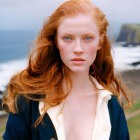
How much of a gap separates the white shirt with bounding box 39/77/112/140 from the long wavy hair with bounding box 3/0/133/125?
47 mm

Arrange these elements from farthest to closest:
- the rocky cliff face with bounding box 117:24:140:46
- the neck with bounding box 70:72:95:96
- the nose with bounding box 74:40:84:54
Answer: the rocky cliff face with bounding box 117:24:140:46, the neck with bounding box 70:72:95:96, the nose with bounding box 74:40:84:54

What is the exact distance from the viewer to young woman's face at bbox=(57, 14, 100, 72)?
135 cm

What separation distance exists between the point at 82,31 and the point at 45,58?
31 cm

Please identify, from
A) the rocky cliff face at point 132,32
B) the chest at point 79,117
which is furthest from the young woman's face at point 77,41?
the rocky cliff face at point 132,32

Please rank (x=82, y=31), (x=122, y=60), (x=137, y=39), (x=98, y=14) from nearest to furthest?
1. (x=82, y=31)
2. (x=98, y=14)
3. (x=122, y=60)
4. (x=137, y=39)

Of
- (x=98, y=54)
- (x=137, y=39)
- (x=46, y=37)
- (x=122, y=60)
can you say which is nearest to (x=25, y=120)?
(x=46, y=37)

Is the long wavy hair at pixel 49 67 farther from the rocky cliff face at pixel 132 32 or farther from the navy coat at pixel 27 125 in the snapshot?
the rocky cliff face at pixel 132 32

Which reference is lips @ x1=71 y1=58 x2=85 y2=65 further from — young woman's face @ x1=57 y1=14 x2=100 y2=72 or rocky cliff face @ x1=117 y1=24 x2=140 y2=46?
rocky cliff face @ x1=117 y1=24 x2=140 y2=46

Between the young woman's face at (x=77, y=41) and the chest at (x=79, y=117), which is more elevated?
the young woman's face at (x=77, y=41)

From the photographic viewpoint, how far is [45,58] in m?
1.54

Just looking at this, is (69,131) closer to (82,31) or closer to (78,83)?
(78,83)

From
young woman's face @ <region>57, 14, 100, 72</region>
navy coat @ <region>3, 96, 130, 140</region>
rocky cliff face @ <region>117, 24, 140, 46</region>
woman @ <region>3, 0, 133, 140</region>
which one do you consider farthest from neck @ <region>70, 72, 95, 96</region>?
rocky cliff face @ <region>117, 24, 140, 46</region>

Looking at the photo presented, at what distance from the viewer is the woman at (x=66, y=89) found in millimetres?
1373

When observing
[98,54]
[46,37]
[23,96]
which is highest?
[46,37]
